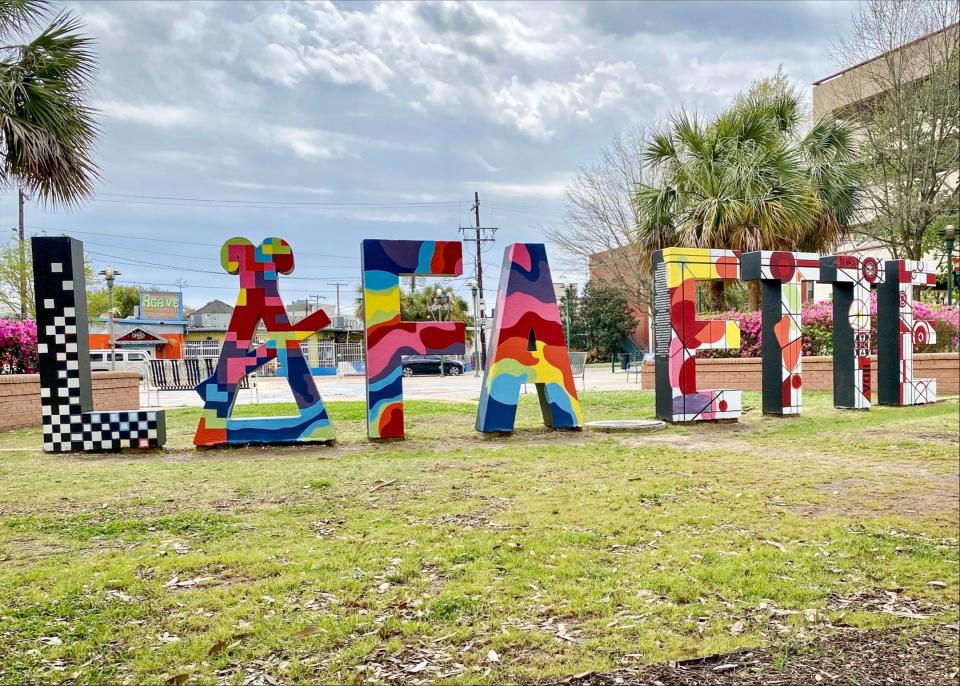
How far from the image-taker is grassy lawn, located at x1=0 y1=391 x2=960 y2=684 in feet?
9.45

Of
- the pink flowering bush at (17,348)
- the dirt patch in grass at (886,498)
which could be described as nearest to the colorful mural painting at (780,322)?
the dirt patch in grass at (886,498)

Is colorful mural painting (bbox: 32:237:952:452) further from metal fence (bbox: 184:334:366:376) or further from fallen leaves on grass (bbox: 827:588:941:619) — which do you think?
metal fence (bbox: 184:334:366:376)

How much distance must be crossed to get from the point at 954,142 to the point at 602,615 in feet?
67.4

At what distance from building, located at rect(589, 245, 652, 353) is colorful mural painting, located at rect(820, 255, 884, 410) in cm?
1212

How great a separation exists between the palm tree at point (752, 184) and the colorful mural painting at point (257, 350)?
1215cm

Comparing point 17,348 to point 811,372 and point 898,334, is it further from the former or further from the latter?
point 811,372

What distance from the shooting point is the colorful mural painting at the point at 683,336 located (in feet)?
31.9

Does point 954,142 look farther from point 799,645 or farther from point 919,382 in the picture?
point 799,645

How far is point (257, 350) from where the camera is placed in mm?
7938

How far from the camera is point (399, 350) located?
8.22 meters

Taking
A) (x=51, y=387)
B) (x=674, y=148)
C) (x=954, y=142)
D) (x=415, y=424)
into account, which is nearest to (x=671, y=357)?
(x=415, y=424)

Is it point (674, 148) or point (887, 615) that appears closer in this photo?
point (887, 615)

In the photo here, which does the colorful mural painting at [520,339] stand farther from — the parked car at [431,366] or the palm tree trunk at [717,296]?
the parked car at [431,366]

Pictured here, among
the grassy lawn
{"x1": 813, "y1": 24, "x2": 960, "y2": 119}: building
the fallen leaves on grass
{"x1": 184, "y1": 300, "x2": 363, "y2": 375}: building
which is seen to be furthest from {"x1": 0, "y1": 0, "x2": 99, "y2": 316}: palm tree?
{"x1": 184, "y1": 300, "x2": 363, "y2": 375}: building
